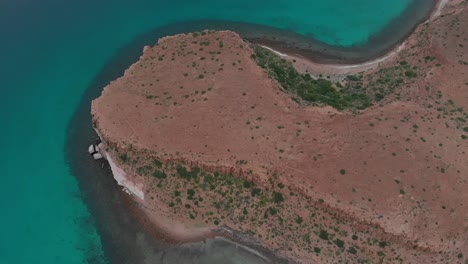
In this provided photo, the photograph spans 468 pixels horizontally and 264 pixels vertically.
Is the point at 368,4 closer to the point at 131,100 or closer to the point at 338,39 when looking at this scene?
the point at 338,39

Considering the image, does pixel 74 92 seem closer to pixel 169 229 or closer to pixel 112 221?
Answer: pixel 112 221

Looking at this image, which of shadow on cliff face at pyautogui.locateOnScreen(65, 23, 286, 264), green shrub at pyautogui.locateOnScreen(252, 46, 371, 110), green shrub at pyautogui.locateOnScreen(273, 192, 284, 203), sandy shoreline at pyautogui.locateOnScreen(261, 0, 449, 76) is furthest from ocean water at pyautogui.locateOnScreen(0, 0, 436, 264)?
green shrub at pyautogui.locateOnScreen(252, 46, 371, 110)

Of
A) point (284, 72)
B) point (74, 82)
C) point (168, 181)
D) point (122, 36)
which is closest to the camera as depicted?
point (168, 181)

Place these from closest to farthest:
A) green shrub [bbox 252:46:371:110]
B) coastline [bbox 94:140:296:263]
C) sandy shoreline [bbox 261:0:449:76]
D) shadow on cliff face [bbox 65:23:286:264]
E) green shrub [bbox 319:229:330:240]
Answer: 1. green shrub [bbox 319:229:330:240]
2. coastline [bbox 94:140:296:263]
3. shadow on cliff face [bbox 65:23:286:264]
4. green shrub [bbox 252:46:371:110]
5. sandy shoreline [bbox 261:0:449:76]

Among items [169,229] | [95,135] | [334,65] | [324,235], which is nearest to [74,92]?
[95,135]

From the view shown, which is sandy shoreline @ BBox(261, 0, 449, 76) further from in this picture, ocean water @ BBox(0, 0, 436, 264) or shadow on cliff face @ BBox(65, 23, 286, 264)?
shadow on cliff face @ BBox(65, 23, 286, 264)

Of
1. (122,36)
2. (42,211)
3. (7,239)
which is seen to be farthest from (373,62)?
(7,239)

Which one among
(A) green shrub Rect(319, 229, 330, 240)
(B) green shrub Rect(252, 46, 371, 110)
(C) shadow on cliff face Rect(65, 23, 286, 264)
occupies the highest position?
(B) green shrub Rect(252, 46, 371, 110)

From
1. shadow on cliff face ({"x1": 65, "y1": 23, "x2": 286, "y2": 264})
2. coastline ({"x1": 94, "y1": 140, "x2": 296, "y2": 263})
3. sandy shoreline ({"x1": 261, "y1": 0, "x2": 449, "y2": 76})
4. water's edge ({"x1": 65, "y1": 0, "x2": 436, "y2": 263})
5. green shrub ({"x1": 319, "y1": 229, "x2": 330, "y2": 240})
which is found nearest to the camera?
green shrub ({"x1": 319, "y1": 229, "x2": 330, "y2": 240})
